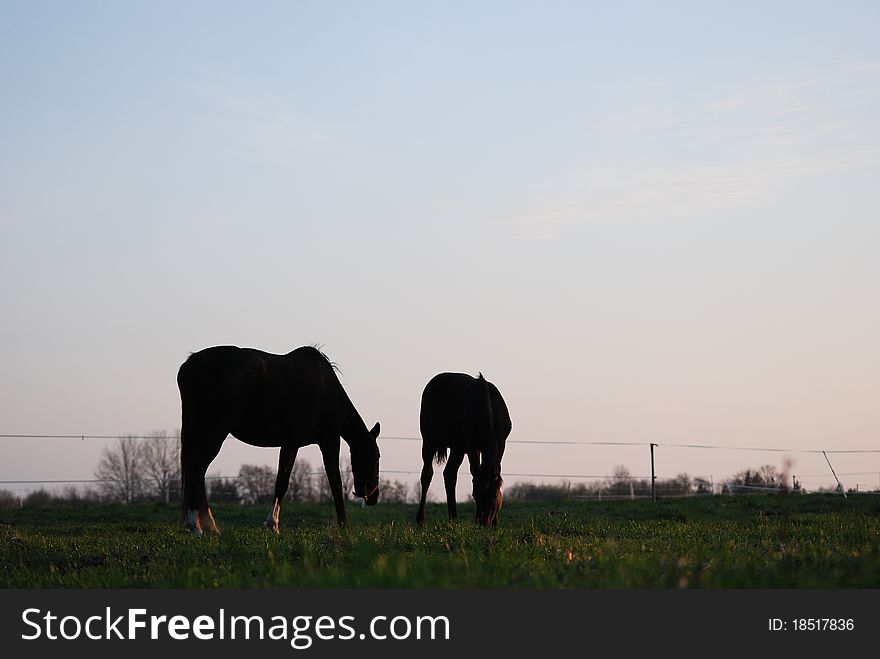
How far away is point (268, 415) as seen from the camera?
14.5 metres

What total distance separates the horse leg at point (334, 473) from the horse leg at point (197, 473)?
219cm

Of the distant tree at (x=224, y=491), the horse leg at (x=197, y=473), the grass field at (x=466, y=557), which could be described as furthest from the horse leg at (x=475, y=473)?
the distant tree at (x=224, y=491)

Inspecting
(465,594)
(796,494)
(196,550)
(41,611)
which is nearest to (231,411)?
(196,550)

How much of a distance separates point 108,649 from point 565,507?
55.5 feet

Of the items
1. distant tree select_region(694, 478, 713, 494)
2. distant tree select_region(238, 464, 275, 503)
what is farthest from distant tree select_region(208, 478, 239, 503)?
distant tree select_region(694, 478, 713, 494)

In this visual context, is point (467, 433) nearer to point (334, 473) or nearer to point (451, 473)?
point (451, 473)

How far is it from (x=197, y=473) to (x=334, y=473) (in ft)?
9.04

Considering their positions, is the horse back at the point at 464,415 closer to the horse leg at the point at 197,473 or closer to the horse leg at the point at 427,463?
the horse leg at the point at 427,463

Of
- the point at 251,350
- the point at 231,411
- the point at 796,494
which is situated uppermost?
the point at 251,350

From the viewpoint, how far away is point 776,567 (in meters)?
6.59

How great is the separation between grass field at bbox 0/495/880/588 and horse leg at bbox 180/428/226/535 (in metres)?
0.51

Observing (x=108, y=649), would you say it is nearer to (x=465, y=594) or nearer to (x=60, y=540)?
(x=465, y=594)

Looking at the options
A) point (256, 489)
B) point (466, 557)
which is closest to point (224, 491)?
point (256, 489)

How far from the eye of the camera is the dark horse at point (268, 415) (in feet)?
44.2
